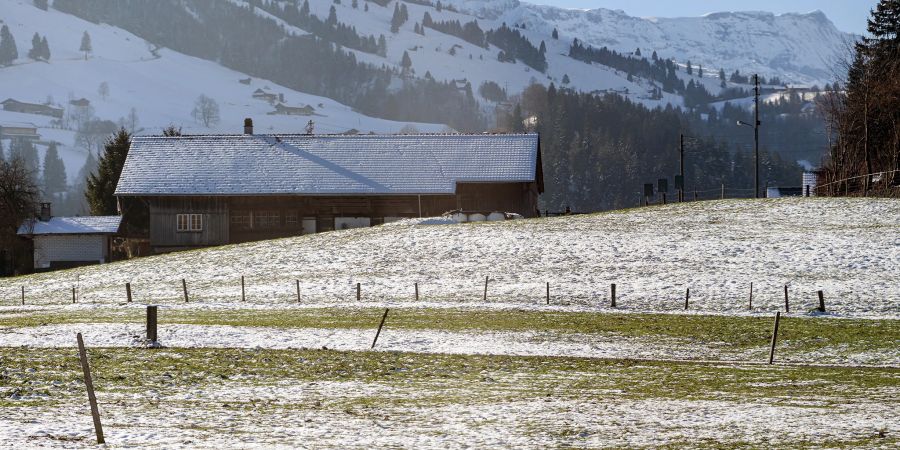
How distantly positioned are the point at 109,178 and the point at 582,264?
63.8m

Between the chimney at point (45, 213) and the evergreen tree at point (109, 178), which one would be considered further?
the evergreen tree at point (109, 178)

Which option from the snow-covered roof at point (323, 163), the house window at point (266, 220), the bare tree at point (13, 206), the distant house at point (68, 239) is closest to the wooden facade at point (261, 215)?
the house window at point (266, 220)

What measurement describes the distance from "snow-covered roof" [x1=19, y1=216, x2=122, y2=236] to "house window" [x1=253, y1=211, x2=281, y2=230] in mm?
14674

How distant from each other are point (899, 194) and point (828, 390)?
5179cm

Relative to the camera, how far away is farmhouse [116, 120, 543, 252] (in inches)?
3137

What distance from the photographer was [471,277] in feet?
165

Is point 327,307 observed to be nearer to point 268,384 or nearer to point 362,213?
point 268,384

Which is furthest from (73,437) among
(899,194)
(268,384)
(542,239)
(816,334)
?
(899,194)

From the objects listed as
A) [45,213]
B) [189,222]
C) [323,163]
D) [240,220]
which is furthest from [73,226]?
[323,163]

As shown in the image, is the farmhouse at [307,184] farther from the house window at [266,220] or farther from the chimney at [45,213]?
the chimney at [45,213]

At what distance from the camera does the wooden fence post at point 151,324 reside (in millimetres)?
29047

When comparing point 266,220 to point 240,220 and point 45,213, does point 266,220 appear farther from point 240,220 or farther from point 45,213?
point 45,213

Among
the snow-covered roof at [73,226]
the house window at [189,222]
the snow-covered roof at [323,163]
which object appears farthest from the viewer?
the snow-covered roof at [73,226]

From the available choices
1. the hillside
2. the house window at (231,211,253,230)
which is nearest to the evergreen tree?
the house window at (231,211,253,230)
